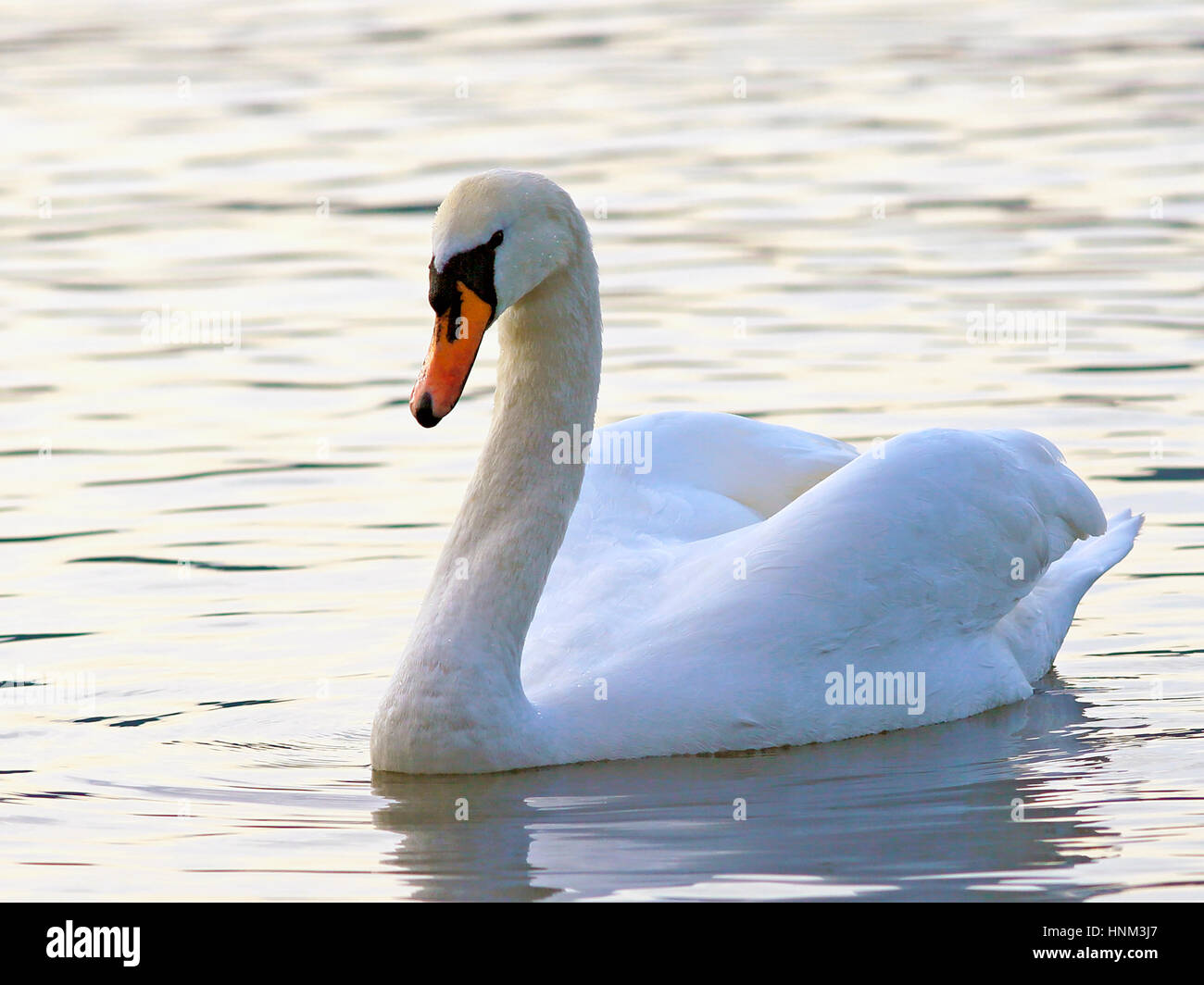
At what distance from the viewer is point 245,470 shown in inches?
484

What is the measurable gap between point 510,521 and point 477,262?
1.00 metres

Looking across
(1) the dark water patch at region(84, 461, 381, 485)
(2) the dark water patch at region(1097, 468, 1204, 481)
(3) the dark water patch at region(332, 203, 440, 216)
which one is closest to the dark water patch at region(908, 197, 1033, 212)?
(3) the dark water patch at region(332, 203, 440, 216)

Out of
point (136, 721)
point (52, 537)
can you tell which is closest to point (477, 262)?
point (136, 721)

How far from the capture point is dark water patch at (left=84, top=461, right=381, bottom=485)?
1212cm

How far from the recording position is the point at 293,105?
23.4m

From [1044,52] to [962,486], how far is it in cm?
1691

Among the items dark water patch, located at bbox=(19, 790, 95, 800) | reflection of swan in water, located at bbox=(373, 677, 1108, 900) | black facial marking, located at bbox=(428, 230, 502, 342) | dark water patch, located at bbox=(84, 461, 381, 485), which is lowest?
reflection of swan in water, located at bbox=(373, 677, 1108, 900)

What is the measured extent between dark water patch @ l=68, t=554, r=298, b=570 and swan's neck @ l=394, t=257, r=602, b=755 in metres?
2.41

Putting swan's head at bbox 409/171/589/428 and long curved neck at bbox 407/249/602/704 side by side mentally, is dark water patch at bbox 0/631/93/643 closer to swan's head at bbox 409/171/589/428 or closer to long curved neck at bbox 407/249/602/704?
long curved neck at bbox 407/249/602/704

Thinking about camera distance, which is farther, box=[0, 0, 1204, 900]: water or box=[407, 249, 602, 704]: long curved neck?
box=[407, 249, 602, 704]: long curved neck

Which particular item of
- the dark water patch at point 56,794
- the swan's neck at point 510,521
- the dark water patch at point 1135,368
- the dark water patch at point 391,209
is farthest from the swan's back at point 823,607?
the dark water patch at point 391,209

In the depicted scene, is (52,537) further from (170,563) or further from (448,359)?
(448,359)
